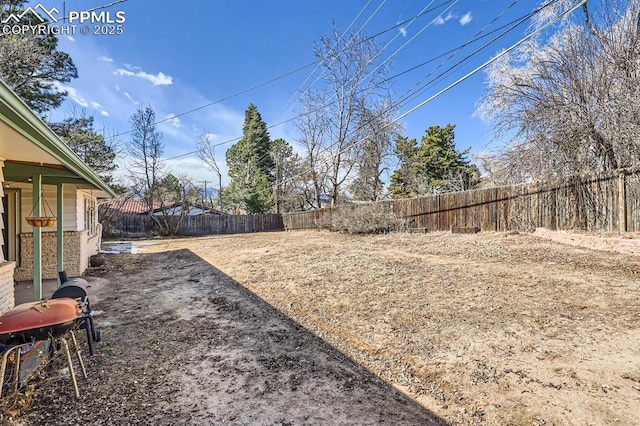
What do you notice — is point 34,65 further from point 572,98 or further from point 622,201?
point 622,201

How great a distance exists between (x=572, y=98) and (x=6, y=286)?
1146 cm

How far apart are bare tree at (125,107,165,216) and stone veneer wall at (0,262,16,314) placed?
1930 cm

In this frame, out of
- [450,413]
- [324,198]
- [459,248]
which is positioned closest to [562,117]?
[459,248]

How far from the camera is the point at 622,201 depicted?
6.30m

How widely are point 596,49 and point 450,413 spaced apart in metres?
9.46

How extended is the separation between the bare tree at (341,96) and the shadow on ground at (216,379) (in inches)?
471

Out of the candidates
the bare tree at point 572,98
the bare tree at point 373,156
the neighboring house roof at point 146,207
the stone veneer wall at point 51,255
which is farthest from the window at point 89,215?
the bare tree at point 373,156

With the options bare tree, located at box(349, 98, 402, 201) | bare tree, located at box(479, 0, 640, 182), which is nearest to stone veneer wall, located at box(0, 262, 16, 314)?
bare tree, located at box(479, 0, 640, 182)

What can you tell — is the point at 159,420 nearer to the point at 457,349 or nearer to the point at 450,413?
the point at 450,413

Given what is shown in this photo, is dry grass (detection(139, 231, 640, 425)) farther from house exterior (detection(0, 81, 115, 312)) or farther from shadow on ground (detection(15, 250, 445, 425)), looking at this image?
house exterior (detection(0, 81, 115, 312))

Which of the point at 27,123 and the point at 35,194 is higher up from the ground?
the point at 27,123

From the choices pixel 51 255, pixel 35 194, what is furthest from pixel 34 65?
pixel 35 194

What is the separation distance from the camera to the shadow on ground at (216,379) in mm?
2088

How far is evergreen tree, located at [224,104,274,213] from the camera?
86.2ft
